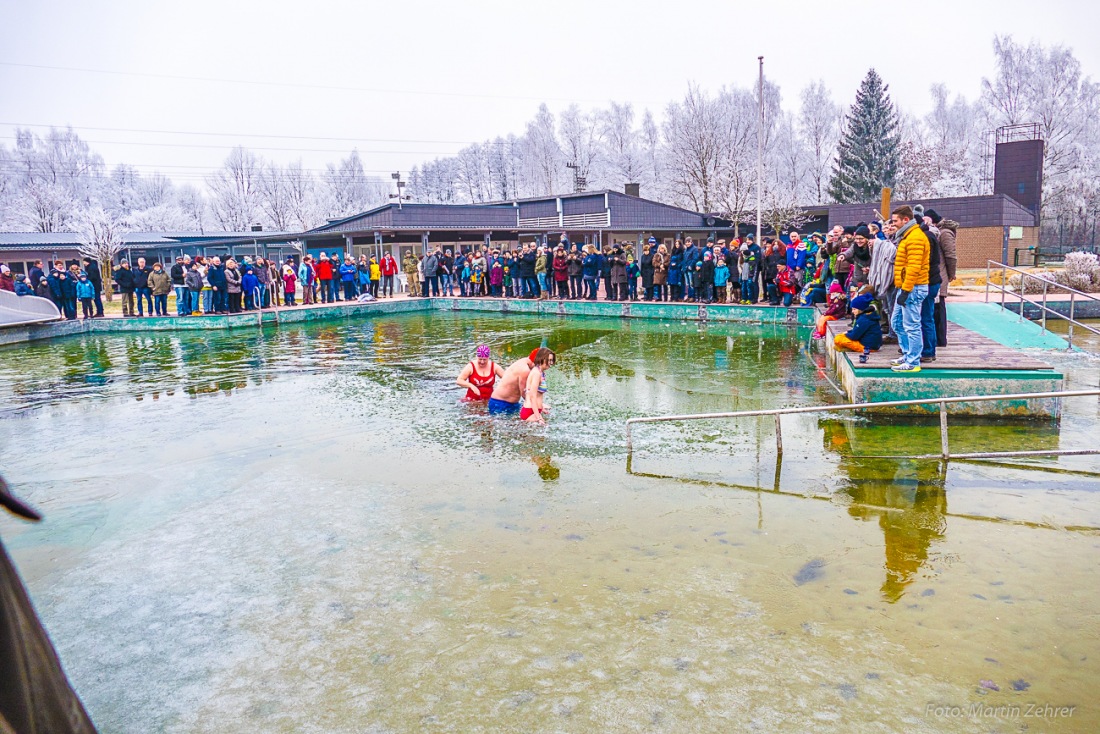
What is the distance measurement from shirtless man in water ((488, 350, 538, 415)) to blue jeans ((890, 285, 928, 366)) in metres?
4.37

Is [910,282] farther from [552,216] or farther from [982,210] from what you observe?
[552,216]

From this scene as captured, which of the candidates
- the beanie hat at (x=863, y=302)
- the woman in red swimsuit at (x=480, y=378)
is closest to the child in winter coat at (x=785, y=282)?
the beanie hat at (x=863, y=302)

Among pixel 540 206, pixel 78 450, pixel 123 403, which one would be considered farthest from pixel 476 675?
pixel 540 206

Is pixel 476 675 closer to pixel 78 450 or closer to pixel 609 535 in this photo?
pixel 609 535

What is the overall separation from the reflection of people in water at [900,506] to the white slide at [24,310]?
1948cm

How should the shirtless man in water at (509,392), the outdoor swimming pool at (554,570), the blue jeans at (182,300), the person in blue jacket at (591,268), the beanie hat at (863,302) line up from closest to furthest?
the outdoor swimming pool at (554,570) < the shirtless man in water at (509,392) < the beanie hat at (863,302) < the blue jeans at (182,300) < the person in blue jacket at (591,268)

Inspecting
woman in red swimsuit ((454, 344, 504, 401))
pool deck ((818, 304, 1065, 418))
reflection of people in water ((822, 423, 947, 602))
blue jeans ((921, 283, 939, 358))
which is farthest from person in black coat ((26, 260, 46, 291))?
blue jeans ((921, 283, 939, 358))

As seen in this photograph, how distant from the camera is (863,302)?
955cm

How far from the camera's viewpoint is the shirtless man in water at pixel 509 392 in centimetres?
905

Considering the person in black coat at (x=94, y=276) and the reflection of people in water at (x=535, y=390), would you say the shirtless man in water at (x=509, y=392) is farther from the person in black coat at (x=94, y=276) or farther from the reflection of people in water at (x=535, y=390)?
the person in black coat at (x=94, y=276)

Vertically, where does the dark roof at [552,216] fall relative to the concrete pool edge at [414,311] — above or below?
above

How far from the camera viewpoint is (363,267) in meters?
28.1

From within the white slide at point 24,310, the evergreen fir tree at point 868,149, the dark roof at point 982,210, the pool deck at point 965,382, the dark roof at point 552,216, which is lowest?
the pool deck at point 965,382

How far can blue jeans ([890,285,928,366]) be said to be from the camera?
8125 mm
